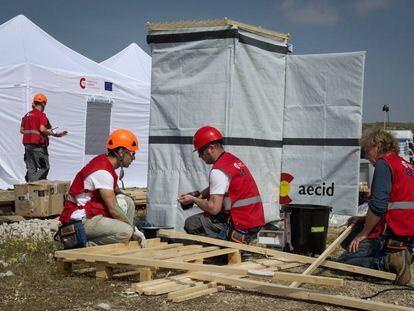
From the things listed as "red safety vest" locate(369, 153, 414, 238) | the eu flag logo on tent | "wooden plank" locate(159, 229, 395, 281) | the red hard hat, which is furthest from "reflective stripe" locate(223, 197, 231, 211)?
the eu flag logo on tent

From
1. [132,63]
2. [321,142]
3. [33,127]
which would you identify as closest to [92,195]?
[321,142]

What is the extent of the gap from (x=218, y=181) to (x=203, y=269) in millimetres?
1124

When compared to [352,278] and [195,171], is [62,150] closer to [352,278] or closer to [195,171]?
[195,171]

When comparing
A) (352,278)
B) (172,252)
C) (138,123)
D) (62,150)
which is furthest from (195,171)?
(138,123)

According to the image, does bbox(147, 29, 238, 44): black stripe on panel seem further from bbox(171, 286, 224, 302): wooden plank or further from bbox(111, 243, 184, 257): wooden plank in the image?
bbox(171, 286, 224, 302): wooden plank

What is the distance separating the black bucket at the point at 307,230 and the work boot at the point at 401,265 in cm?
141

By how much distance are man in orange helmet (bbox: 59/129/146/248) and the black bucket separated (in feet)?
6.58

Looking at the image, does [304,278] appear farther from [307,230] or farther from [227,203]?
[307,230]

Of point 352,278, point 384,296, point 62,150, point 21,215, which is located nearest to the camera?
point 384,296

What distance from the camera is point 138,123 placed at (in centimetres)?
1552

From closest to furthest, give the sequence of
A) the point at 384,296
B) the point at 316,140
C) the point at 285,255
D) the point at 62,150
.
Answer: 1. the point at 384,296
2. the point at 285,255
3. the point at 316,140
4. the point at 62,150

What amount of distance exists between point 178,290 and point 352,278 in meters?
1.92

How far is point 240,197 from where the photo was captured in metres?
5.95

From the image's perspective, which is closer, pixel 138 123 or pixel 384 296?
Result: pixel 384 296
